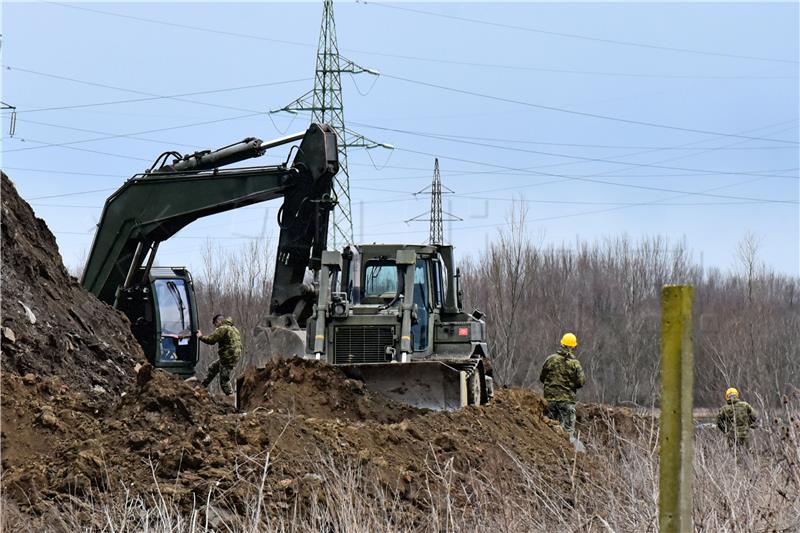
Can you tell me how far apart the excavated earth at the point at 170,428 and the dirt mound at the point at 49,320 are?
21 mm

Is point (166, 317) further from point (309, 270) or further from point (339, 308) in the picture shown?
point (339, 308)

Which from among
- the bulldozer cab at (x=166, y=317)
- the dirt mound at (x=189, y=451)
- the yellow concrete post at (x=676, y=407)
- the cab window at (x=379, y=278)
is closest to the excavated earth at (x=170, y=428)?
the dirt mound at (x=189, y=451)

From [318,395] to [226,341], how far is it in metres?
5.23

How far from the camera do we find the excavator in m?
15.1

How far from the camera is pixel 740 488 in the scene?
272 inches

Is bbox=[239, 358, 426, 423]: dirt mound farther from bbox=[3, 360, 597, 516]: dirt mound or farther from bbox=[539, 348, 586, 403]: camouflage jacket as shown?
bbox=[539, 348, 586, 403]: camouflage jacket

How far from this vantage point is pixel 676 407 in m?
4.09

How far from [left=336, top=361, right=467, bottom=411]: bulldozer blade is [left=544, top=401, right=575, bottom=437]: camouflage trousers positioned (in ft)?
10.9

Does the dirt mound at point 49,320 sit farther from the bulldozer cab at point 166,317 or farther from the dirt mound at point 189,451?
the bulldozer cab at point 166,317

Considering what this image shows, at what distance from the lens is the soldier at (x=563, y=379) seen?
1708 cm

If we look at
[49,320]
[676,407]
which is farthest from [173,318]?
[676,407]

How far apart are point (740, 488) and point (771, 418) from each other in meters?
1.63

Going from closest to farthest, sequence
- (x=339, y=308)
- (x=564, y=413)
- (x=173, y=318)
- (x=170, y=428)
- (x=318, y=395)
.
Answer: (x=170, y=428), (x=318, y=395), (x=339, y=308), (x=564, y=413), (x=173, y=318)

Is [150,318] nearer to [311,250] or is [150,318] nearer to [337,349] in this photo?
[311,250]
